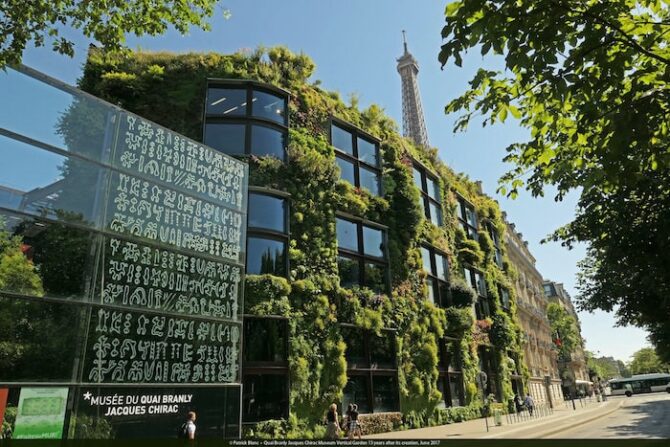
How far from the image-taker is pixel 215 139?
63.0ft

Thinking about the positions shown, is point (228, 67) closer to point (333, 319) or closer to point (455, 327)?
point (333, 319)

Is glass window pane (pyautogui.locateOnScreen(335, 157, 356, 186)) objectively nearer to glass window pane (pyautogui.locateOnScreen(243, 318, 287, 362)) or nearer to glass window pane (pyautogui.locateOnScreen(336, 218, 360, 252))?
glass window pane (pyautogui.locateOnScreen(336, 218, 360, 252))

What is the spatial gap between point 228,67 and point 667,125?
1784 cm

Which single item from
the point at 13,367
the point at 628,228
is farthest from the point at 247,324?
the point at 628,228

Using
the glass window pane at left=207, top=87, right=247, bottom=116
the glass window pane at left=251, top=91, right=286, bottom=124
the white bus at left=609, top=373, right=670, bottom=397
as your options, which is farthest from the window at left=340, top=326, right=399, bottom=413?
the white bus at left=609, top=373, right=670, bottom=397

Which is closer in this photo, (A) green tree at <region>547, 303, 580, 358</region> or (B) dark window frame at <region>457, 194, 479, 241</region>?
(B) dark window frame at <region>457, 194, 479, 241</region>

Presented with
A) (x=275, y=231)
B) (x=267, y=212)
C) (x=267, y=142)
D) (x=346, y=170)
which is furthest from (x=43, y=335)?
(x=346, y=170)

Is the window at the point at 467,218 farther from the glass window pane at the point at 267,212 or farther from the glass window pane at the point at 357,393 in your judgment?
the glass window pane at the point at 267,212

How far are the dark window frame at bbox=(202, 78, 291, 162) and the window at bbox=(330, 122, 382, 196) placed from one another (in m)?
3.39

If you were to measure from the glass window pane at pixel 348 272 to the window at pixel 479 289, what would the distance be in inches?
490

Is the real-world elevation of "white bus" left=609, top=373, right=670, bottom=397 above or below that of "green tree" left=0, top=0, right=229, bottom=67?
below

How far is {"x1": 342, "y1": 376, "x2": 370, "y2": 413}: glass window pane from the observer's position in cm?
1925

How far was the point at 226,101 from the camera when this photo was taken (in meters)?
20.2

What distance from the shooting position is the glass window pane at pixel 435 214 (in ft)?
97.1
